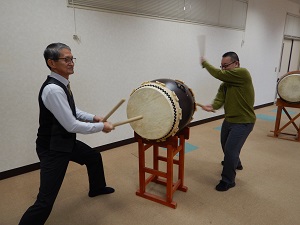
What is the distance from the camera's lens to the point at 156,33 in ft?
10.9

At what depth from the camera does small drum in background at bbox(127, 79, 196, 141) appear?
1606 millimetres

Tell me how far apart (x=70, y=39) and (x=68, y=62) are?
1230mm

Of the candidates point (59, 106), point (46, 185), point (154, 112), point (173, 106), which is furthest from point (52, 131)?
point (173, 106)

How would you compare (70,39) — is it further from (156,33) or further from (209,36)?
(209,36)

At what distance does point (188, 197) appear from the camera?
6.79ft

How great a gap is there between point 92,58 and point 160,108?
1508mm

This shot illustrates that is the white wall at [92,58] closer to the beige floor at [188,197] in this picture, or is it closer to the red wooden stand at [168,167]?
the beige floor at [188,197]

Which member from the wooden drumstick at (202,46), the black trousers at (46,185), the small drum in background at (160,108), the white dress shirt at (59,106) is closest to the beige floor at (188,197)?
the black trousers at (46,185)

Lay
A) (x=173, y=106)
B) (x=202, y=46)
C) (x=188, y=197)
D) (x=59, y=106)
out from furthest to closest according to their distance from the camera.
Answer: (x=202, y=46)
(x=188, y=197)
(x=173, y=106)
(x=59, y=106)

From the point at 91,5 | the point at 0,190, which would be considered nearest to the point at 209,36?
the point at 91,5

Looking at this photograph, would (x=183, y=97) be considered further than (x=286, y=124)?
No

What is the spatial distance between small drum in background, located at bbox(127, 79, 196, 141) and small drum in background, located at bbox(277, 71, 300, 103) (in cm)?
246

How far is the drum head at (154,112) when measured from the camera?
1.60 metres

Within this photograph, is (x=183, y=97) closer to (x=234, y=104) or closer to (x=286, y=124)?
(x=234, y=104)
